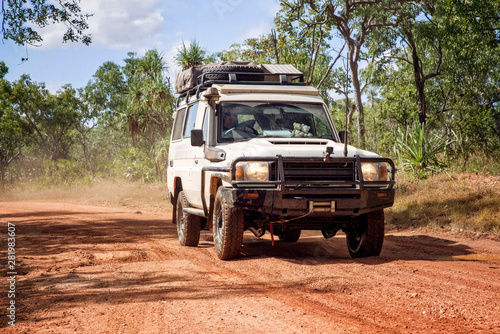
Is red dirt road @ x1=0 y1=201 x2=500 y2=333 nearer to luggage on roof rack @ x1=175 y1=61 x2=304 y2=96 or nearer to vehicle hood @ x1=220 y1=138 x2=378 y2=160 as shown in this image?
vehicle hood @ x1=220 y1=138 x2=378 y2=160

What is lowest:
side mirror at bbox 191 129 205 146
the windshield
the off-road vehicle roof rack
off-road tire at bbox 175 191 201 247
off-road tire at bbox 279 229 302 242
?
off-road tire at bbox 279 229 302 242

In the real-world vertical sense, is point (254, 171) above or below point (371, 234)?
above

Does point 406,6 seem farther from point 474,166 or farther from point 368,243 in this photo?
point 368,243

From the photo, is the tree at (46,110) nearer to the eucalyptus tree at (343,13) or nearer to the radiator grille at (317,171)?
the eucalyptus tree at (343,13)

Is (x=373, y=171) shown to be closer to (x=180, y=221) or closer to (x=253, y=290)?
(x=253, y=290)

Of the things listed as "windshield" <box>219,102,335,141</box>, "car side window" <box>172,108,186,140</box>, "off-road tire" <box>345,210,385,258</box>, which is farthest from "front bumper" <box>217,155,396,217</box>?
"car side window" <box>172,108,186,140</box>

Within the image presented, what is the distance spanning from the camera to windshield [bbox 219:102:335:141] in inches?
278

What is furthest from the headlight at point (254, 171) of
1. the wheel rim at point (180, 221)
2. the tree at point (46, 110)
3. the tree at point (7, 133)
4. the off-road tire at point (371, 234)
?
the tree at point (46, 110)

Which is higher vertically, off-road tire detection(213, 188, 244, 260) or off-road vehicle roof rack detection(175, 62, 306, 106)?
off-road vehicle roof rack detection(175, 62, 306, 106)

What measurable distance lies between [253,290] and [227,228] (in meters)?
1.40

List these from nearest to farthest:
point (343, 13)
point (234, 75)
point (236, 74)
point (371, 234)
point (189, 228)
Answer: point (371, 234), point (234, 75), point (189, 228), point (236, 74), point (343, 13)

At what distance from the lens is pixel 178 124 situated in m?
9.45

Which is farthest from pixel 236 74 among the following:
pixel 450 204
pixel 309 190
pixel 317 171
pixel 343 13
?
pixel 343 13

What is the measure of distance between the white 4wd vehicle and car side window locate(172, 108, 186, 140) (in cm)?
69
